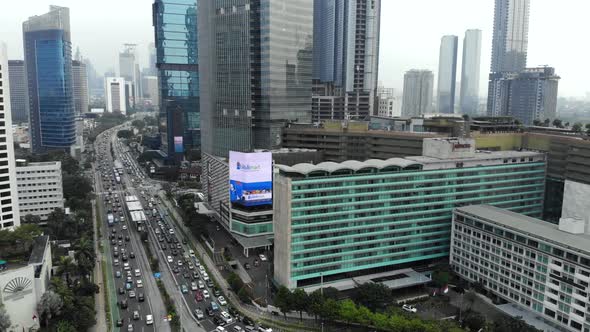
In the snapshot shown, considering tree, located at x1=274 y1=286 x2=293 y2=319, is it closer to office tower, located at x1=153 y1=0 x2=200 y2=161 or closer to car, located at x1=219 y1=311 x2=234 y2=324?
car, located at x1=219 y1=311 x2=234 y2=324

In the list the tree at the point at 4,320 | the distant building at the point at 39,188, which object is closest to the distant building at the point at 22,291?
the tree at the point at 4,320

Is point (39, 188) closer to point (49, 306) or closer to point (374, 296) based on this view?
point (49, 306)

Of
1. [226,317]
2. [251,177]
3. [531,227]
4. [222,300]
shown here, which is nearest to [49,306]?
[226,317]

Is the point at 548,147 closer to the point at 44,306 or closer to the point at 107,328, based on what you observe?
the point at 107,328

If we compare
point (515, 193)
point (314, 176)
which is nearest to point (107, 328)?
point (314, 176)

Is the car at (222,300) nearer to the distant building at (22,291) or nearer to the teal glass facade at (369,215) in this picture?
the teal glass facade at (369,215)

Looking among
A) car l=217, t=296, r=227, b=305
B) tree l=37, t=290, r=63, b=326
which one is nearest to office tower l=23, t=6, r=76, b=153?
tree l=37, t=290, r=63, b=326
